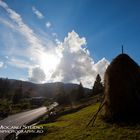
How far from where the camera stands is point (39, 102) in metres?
132

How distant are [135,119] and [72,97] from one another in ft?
242

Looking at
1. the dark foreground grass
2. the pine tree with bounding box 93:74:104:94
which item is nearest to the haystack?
the dark foreground grass

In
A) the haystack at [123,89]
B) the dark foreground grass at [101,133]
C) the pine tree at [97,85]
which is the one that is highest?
the pine tree at [97,85]

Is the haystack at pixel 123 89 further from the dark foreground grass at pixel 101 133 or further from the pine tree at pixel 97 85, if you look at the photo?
the pine tree at pixel 97 85

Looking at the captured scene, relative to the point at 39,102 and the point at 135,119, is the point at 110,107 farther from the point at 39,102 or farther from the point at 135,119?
the point at 39,102

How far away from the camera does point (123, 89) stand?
23109 mm

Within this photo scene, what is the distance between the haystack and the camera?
22438 millimetres

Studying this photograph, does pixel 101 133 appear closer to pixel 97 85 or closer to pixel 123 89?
pixel 123 89

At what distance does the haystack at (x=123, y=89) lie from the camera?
22.4 m

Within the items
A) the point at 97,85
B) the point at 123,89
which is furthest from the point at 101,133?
the point at 97,85

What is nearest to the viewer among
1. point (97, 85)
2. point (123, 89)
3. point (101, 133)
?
point (101, 133)

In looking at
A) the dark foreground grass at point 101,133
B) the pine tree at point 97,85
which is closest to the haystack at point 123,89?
the dark foreground grass at point 101,133

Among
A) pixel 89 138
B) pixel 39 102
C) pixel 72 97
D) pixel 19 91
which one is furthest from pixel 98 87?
pixel 89 138

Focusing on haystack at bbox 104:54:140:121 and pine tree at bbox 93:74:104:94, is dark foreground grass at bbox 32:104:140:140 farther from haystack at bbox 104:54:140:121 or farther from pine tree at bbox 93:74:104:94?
pine tree at bbox 93:74:104:94
